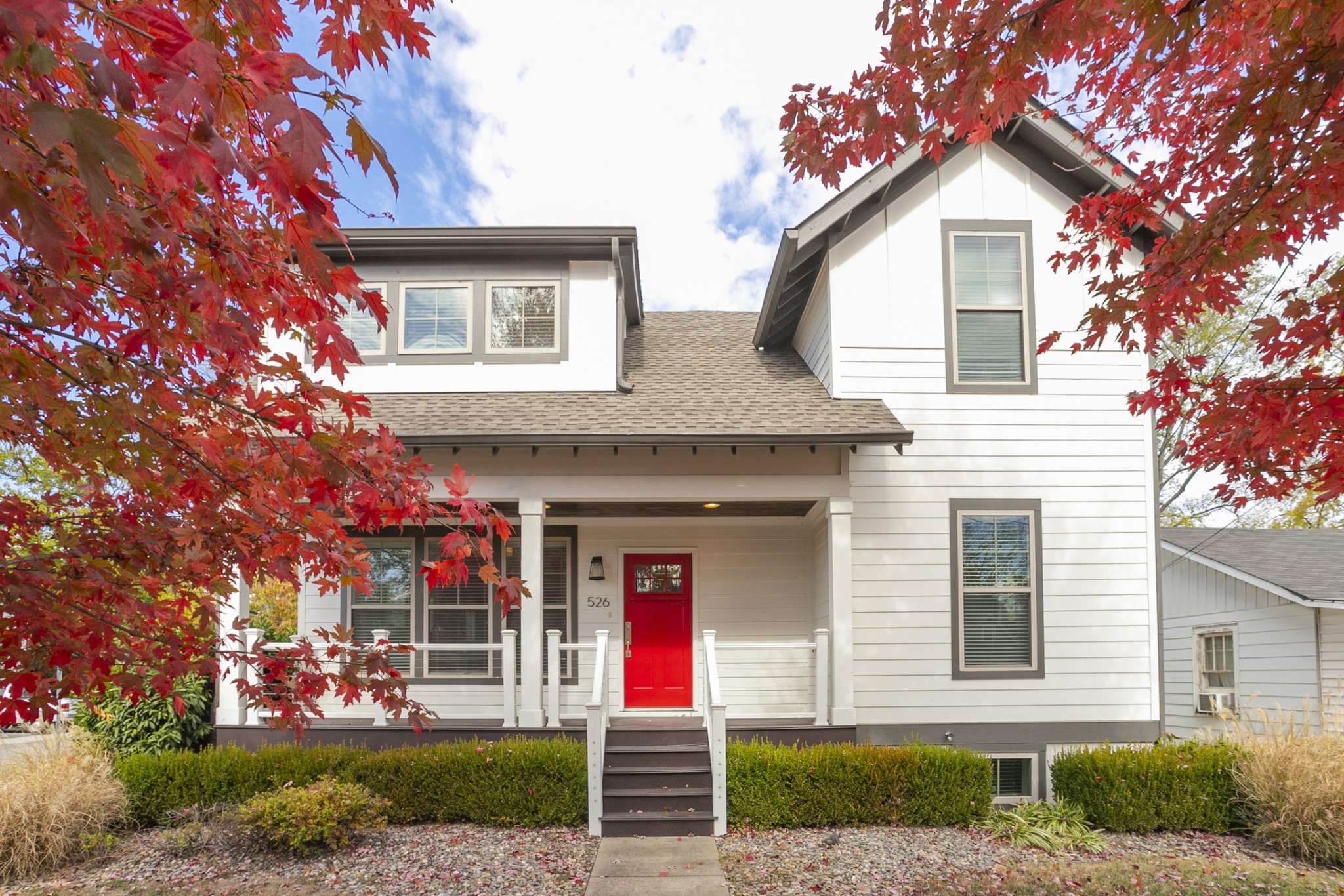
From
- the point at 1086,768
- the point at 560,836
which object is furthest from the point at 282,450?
the point at 1086,768

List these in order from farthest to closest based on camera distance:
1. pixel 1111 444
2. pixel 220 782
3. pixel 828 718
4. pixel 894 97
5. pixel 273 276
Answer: pixel 1111 444
pixel 828 718
pixel 220 782
pixel 894 97
pixel 273 276

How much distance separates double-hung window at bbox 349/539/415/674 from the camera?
37.8 ft

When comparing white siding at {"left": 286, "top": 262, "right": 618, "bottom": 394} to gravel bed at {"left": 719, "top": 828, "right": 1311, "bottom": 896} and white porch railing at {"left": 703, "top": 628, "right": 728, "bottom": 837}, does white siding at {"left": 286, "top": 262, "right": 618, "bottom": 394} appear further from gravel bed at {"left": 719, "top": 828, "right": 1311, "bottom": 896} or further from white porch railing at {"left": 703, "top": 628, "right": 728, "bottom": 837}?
gravel bed at {"left": 719, "top": 828, "right": 1311, "bottom": 896}

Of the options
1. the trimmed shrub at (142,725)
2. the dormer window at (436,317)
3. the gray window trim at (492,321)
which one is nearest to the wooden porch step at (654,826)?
the trimmed shrub at (142,725)

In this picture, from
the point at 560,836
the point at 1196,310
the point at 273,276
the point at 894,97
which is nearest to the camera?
the point at 273,276

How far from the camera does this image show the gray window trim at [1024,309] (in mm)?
10438

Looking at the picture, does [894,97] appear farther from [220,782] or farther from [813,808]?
[220,782]

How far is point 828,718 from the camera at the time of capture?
31.9ft

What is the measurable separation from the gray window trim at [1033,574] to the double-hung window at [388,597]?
6.68m

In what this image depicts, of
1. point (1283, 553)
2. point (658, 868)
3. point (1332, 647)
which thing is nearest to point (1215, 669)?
point (1283, 553)

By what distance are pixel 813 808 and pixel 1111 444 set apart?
5.48m

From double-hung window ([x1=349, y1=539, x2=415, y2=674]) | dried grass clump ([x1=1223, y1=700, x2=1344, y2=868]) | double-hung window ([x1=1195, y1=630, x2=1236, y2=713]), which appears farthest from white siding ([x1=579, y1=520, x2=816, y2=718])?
double-hung window ([x1=1195, y1=630, x2=1236, y2=713])

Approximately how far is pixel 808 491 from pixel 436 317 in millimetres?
5077

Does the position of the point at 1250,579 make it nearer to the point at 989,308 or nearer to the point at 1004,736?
the point at 1004,736
